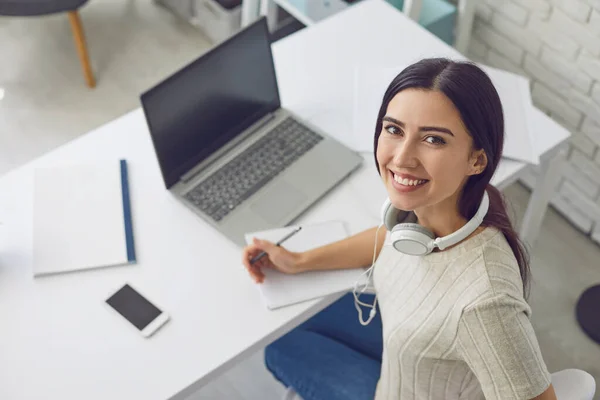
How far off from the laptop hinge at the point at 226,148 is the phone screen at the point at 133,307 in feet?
0.92

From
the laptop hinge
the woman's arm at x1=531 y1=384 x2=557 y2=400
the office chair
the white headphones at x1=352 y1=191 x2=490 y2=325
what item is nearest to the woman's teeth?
the white headphones at x1=352 y1=191 x2=490 y2=325

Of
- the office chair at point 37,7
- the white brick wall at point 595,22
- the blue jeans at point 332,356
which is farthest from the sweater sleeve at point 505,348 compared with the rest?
the office chair at point 37,7

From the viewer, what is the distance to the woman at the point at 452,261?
3.43ft

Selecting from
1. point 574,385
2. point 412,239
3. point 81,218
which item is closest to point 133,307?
point 81,218

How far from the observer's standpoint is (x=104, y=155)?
1671 mm

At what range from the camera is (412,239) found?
1.19 meters

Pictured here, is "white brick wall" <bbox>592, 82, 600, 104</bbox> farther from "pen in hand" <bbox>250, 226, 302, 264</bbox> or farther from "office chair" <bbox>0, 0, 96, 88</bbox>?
"office chair" <bbox>0, 0, 96, 88</bbox>

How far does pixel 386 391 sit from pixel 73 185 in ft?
A: 2.55

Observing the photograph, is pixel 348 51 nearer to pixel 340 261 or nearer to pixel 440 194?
pixel 340 261

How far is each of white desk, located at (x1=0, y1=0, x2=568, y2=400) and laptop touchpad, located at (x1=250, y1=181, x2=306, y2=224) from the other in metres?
0.04

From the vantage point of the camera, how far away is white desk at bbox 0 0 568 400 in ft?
4.40

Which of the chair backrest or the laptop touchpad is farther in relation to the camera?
the laptop touchpad

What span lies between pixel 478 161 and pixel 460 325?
0.80 feet

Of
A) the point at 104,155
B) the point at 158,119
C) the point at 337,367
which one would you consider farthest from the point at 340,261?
the point at 104,155
